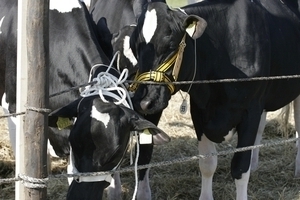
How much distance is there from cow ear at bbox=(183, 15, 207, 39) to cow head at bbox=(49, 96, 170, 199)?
888 mm

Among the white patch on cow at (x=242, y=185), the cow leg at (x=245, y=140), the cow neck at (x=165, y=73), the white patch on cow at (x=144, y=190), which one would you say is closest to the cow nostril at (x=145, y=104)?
the cow neck at (x=165, y=73)

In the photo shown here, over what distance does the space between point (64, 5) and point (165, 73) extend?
3.71 ft

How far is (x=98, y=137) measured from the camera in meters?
3.36

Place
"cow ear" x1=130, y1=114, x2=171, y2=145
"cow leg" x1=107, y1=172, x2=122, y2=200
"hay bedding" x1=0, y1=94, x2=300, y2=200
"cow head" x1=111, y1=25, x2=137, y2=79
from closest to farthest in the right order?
1. "cow ear" x1=130, y1=114, x2=171, y2=145
2. "cow head" x1=111, y1=25, x2=137, y2=79
3. "cow leg" x1=107, y1=172, x2=122, y2=200
4. "hay bedding" x1=0, y1=94, x2=300, y2=200

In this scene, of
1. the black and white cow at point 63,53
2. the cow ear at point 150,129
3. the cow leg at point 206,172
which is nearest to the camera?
the cow ear at point 150,129

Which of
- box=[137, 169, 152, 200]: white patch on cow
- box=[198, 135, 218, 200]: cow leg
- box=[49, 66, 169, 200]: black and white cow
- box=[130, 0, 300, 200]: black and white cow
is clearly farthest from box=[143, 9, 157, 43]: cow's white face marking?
box=[137, 169, 152, 200]: white patch on cow

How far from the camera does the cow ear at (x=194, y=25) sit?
159 inches

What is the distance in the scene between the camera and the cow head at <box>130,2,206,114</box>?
398 cm

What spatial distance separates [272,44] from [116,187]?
5.58 ft

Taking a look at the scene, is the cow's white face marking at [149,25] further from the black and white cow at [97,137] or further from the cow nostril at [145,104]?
the black and white cow at [97,137]

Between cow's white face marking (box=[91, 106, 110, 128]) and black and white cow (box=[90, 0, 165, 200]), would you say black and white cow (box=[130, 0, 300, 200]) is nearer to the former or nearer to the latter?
black and white cow (box=[90, 0, 165, 200])

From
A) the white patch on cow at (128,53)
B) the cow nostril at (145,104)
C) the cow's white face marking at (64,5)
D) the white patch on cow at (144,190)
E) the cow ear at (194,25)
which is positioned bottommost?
the white patch on cow at (144,190)

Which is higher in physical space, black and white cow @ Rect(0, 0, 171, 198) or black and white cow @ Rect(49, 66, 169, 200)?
black and white cow @ Rect(0, 0, 171, 198)

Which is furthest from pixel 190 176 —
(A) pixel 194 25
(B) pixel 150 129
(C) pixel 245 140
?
(B) pixel 150 129
